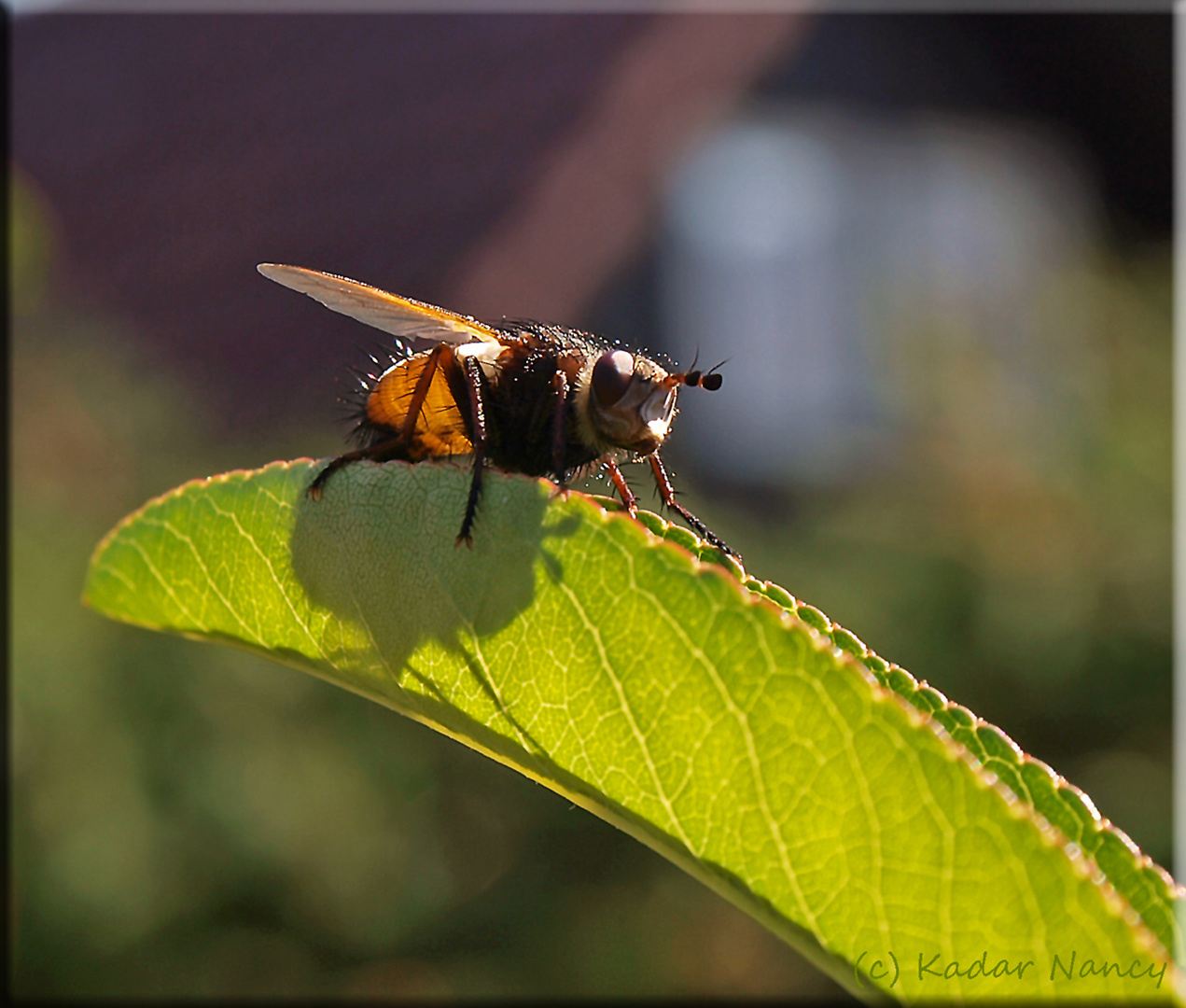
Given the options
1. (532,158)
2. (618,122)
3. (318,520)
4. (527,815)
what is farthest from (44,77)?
(318,520)

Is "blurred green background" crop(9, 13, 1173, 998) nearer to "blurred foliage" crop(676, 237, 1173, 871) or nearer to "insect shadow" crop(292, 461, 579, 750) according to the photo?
"blurred foliage" crop(676, 237, 1173, 871)

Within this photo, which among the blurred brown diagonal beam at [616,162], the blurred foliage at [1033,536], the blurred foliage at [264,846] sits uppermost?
the blurred brown diagonal beam at [616,162]

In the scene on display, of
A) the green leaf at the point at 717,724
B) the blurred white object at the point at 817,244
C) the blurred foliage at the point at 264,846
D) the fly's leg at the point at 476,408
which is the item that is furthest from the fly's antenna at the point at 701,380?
the blurred white object at the point at 817,244

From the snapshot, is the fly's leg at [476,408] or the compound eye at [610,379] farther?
the compound eye at [610,379]

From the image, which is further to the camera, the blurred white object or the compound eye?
the blurred white object

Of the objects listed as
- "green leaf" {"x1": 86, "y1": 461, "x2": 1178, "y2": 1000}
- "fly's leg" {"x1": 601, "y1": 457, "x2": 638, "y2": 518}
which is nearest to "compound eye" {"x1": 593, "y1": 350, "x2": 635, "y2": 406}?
"fly's leg" {"x1": 601, "y1": 457, "x2": 638, "y2": 518}

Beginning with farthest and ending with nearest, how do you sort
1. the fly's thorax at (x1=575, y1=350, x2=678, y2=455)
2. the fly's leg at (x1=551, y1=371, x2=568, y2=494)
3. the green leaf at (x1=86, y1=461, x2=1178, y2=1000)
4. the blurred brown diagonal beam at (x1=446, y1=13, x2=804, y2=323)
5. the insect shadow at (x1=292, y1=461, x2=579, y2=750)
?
the blurred brown diagonal beam at (x1=446, y1=13, x2=804, y2=323)
the fly's thorax at (x1=575, y1=350, x2=678, y2=455)
the fly's leg at (x1=551, y1=371, x2=568, y2=494)
the insect shadow at (x1=292, y1=461, x2=579, y2=750)
the green leaf at (x1=86, y1=461, x2=1178, y2=1000)

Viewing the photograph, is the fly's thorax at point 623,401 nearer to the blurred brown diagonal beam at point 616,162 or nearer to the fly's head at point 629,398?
the fly's head at point 629,398
